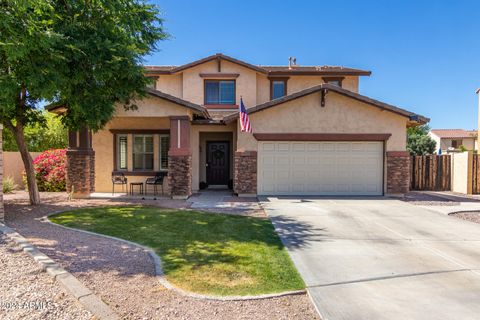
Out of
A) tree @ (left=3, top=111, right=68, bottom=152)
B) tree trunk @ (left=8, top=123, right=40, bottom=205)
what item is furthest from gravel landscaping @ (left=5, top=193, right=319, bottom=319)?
tree @ (left=3, top=111, right=68, bottom=152)

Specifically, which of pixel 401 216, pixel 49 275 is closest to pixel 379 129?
pixel 401 216

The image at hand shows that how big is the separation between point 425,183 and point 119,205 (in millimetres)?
16323

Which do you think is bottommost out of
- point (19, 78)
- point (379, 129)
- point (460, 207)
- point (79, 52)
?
point (460, 207)

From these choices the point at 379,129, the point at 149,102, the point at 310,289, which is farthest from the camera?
the point at 379,129

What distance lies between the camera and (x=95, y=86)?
9.83 metres

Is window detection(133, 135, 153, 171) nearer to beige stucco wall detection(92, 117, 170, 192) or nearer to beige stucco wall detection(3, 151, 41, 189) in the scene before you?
beige stucco wall detection(92, 117, 170, 192)

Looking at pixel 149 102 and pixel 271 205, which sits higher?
pixel 149 102

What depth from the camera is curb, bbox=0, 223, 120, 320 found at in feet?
12.3

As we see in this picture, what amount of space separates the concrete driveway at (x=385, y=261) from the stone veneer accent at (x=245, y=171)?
3.47 m

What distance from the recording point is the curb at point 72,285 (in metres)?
3.75

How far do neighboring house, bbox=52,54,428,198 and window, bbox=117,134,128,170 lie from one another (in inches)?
1.9

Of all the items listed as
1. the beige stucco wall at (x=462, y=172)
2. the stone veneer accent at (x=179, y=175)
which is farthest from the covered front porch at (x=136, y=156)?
the beige stucco wall at (x=462, y=172)

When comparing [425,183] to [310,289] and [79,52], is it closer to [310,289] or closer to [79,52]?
[310,289]

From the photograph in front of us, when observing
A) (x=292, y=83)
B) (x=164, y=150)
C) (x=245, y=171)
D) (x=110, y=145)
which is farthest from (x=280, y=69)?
(x=110, y=145)
